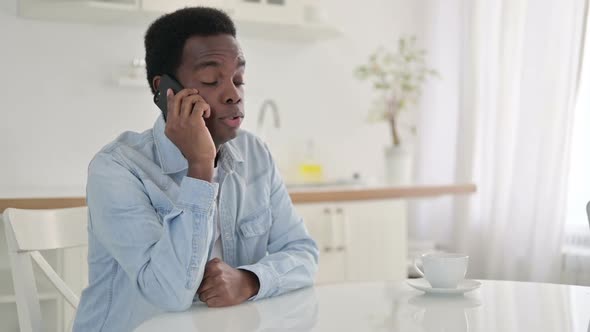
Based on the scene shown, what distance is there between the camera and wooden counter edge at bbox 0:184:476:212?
2457 mm

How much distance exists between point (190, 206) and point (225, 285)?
0.15 m

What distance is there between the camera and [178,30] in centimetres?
157

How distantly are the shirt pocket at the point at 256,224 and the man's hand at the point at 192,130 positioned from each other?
20 centimetres

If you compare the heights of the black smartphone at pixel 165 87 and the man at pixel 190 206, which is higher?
the black smartphone at pixel 165 87

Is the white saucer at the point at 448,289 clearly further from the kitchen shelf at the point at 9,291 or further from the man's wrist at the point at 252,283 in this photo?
the kitchen shelf at the point at 9,291

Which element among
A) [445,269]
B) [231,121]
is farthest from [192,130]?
[445,269]

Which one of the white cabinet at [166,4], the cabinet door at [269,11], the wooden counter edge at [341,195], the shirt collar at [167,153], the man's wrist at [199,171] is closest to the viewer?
the man's wrist at [199,171]

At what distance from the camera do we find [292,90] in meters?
3.76

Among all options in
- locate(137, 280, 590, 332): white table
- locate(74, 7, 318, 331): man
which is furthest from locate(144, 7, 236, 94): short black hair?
locate(137, 280, 590, 332): white table

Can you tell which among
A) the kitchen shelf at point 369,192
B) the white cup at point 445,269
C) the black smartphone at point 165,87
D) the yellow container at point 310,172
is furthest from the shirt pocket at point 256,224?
the yellow container at point 310,172

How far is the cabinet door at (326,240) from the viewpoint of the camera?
297 cm

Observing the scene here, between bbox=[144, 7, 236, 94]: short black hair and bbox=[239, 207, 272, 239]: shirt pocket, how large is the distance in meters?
0.34

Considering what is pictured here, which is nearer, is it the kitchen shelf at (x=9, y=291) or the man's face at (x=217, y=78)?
the man's face at (x=217, y=78)

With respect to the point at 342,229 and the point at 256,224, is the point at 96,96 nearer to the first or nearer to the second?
the point at 342,229
